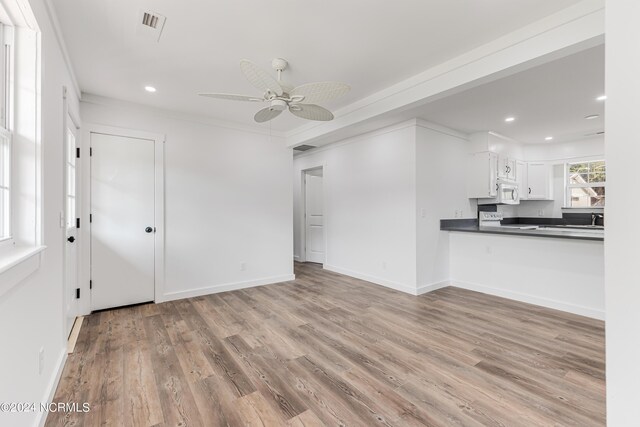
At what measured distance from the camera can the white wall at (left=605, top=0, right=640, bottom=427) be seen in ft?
2.73

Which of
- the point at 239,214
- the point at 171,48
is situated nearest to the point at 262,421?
the point at 171,48

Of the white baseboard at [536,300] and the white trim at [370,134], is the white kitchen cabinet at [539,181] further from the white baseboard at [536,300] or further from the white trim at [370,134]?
the white trim at [370,134]

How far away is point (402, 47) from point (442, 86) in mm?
549

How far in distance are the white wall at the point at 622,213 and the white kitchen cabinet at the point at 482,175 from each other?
4128mm

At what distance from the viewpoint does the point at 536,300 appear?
11.8 ft

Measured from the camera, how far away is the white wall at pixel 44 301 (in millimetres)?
1269

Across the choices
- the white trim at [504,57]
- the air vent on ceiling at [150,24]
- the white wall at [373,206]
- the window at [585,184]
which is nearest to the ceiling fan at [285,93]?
the air vent on ceiling at [150,24]

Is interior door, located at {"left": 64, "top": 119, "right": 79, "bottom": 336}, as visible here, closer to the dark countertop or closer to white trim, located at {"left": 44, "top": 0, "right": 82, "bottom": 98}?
white trim, located at {"left": 44, "top": 0, "right": 82, "bottom": 98}

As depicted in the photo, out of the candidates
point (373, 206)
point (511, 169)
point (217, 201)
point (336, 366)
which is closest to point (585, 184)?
point (511, 169)

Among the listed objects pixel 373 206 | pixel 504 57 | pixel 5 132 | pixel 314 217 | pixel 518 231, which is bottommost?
pixel 518 231

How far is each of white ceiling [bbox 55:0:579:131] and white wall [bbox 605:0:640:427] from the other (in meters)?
1.32

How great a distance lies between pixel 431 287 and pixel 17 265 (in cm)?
433

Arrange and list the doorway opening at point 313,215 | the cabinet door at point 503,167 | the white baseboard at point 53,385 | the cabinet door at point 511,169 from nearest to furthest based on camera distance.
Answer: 1. the white baseboard at point 53,385
2. the cabinet door at point 503,167
3. the cabinet door at point 511,169
4. the doorway opening at point 313,215

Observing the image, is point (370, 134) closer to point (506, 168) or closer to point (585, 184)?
point (506, 168)
